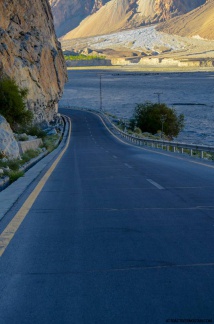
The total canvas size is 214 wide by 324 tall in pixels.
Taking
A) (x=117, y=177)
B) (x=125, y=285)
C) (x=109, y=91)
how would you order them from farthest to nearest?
(x=109, y=91), (x=117, y=177), (x=125, y=285)

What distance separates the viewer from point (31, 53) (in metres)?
64.0

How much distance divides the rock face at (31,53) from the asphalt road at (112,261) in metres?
39.8

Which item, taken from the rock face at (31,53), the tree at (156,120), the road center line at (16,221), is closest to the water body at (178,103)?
the tree at (156,120)

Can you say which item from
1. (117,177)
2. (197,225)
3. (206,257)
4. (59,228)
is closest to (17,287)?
(206,257)

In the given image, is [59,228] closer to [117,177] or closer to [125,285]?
[125,285]

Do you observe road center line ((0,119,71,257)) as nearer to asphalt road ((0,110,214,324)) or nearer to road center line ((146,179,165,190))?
asphalt road ((0,110,214,324))

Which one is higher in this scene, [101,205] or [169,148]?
[101,205]

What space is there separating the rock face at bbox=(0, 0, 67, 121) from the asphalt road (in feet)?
131

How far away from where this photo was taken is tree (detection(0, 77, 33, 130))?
1687 inches

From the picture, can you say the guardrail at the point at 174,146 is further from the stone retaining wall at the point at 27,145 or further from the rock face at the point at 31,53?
the rock face at the point at 31,53

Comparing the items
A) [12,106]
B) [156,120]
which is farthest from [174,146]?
[156,120]

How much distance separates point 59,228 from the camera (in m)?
8.77

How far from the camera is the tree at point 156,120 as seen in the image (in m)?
85.1

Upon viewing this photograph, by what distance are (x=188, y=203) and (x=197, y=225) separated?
2238mm
